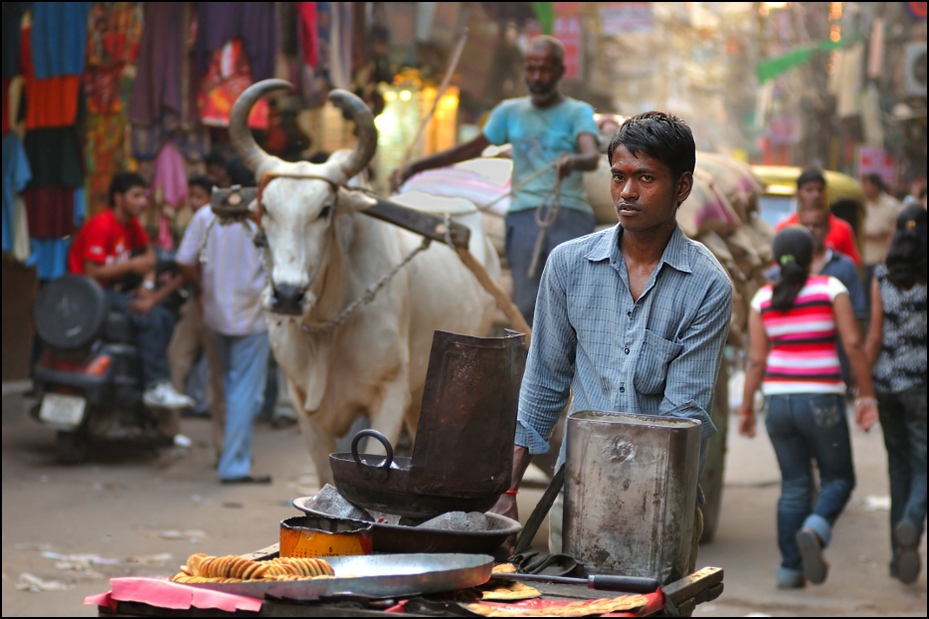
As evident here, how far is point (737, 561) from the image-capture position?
7.53 meters

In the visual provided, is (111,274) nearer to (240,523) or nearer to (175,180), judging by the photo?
(175,180)

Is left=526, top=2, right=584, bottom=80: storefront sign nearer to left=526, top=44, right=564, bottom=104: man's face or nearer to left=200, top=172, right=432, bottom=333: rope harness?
left=526, top=44, right=564, bottom=104: man's face

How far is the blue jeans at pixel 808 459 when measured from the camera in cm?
682

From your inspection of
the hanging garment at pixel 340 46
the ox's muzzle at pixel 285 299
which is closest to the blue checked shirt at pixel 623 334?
the ox's muzzle at pixel 285 299

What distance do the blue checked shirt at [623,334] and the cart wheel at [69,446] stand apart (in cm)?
694

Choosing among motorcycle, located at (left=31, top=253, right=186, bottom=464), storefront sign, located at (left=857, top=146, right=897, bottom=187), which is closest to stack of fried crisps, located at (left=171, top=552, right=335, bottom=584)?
motorcycle, located at (left=31, top=253, right=186, bottom=464)

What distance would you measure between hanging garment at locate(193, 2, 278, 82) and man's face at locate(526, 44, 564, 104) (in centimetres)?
435

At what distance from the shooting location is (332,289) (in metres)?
6.21

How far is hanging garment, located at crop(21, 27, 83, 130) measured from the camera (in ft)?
32.6

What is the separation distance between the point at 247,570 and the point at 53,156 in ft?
27.7

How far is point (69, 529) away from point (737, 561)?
3.94 metres

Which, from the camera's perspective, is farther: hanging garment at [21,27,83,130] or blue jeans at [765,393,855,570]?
hanging garment at [21,27,83,130]

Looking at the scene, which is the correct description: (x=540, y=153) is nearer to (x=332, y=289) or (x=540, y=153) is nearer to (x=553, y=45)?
(x=553, y=45)

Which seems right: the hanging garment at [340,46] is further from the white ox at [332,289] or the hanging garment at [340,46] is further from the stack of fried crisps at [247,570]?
the stack of fried crisps at [247,570]
